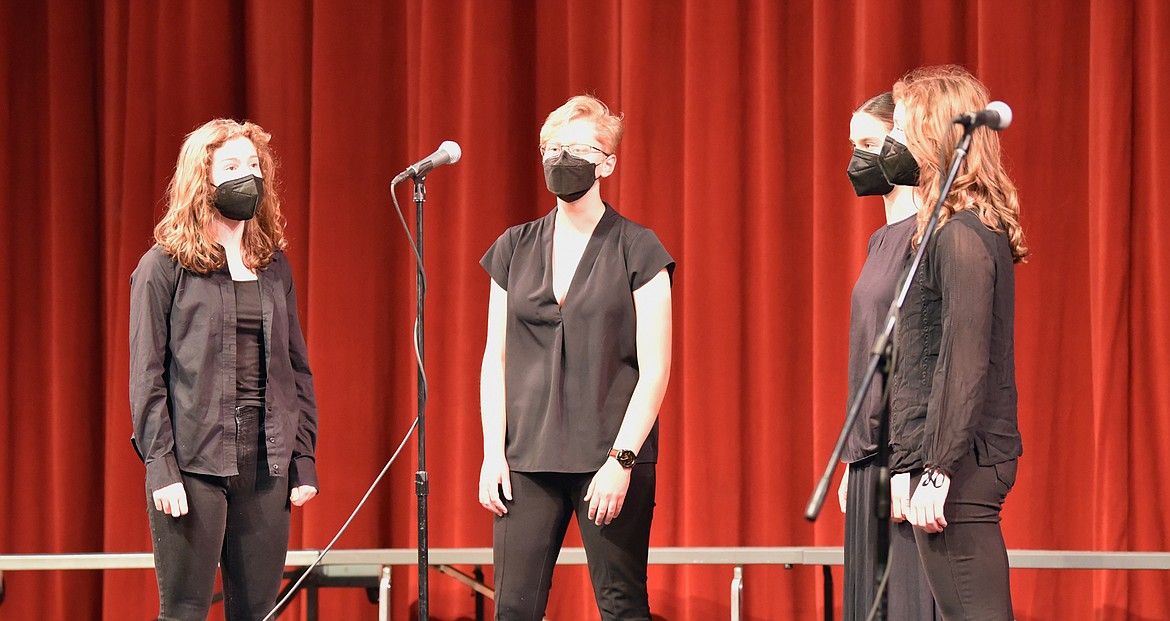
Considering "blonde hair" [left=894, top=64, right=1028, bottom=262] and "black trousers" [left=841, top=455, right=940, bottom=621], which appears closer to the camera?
"blonde hair" [left=894, top=64, right=1028, bottom=262]

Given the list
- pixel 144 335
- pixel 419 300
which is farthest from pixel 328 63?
pixel 419 300

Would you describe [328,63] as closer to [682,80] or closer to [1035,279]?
[682,80]

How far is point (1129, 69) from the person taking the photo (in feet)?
12.5

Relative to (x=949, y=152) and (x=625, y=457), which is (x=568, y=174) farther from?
(x=949, y=152)

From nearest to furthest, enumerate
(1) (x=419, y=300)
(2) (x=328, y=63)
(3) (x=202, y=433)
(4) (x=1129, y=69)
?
(1) (x=419, y=300), (3) (x=202, y=433), (4) (x=1129, y=69), (2) (x=328, y=63)

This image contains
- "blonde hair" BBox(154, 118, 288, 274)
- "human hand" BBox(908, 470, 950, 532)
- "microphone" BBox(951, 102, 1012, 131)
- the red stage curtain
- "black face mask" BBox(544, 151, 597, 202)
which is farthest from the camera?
the red stage curtain

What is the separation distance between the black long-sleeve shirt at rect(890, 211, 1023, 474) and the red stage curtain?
166 centimetres

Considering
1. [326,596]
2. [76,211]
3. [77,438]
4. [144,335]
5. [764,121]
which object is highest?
[764,121]

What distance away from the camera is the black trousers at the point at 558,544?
8.05ft

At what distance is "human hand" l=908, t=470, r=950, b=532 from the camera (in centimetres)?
216

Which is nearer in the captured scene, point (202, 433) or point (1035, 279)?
point (202, 433)

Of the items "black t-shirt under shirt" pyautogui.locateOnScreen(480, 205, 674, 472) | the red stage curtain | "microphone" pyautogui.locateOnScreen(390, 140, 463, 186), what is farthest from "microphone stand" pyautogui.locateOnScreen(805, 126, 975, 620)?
the red stage curtain

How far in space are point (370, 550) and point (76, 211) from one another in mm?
1785

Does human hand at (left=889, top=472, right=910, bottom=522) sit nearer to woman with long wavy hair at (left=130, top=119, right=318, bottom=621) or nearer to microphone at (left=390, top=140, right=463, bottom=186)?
microphone at (left=390, top=140, right=463, bottom=186)
